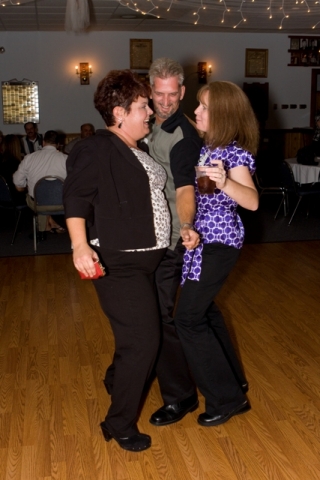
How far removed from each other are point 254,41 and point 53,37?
3.97 metres

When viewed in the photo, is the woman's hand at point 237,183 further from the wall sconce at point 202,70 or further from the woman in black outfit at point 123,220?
the wall sconce at point 202,70

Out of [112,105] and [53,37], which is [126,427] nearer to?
[112,105]

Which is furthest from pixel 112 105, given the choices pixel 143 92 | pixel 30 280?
pixel 30 280

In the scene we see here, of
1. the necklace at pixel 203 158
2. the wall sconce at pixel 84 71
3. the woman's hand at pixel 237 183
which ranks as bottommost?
the woman's hand at pixel 237 183

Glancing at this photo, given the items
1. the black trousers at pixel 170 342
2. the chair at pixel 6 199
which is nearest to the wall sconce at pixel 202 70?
the chair at pixel 6 199

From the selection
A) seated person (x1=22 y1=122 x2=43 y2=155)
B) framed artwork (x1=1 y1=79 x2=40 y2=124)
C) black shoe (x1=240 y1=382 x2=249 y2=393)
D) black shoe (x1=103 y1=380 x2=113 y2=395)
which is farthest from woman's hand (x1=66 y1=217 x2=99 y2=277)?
framed artwork (x1=1 y1=79 x2=40 y2=124)

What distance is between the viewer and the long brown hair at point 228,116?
2758 mm

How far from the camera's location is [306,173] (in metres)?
8.85

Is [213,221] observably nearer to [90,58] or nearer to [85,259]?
[85,259]

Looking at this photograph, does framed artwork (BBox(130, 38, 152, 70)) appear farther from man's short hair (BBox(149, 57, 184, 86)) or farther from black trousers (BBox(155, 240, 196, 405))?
black trousers (BBox(155, 240, 196, 405))

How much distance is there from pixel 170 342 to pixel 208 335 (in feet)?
0.70

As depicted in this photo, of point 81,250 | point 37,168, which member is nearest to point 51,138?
point 37,168

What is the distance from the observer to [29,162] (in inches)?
293

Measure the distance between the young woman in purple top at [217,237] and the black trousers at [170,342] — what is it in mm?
114
